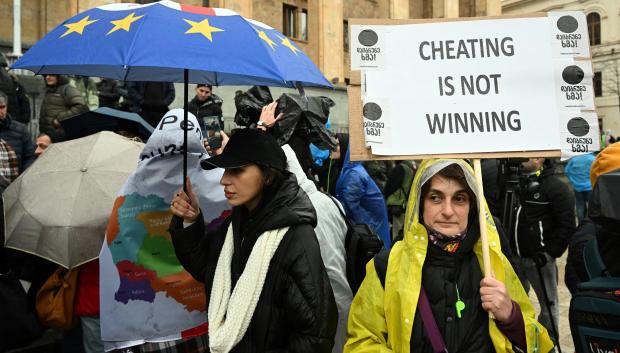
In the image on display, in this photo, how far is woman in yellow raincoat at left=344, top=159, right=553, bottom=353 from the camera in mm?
2178

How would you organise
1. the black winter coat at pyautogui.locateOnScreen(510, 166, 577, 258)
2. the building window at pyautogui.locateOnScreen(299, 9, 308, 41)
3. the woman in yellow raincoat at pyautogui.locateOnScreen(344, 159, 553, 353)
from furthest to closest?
the building window at pyautogui.locateOnScreen(299, 9, 308, 41), the black winter coat at pyautogui.locateOnScreen(510, 166, 577, 258), the woman in yellow raincoat at pyautogui.locateOnScreen(344, 159, 553, 353)

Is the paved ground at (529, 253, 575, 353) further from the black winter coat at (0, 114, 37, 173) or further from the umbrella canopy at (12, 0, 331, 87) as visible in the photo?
the black winter coat at (0, 114, 37, 173)

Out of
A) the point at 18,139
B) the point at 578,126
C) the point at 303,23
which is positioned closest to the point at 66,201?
the point at 578,126

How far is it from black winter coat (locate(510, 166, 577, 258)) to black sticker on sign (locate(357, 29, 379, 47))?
3523 mm

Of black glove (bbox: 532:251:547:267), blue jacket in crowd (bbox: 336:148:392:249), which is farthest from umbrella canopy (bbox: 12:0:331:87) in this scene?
black glove (bbox: 532:251:547:267)

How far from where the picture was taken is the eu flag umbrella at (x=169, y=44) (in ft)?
7.39


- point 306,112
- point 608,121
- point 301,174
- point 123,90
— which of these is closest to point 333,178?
point 306,112

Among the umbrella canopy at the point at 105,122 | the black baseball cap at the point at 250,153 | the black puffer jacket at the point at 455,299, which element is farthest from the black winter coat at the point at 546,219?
the umbrella canopy at the point at 105,122

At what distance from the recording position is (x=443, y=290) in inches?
88.6

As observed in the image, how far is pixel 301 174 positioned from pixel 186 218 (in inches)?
29.7

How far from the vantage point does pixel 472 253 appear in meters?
2.35

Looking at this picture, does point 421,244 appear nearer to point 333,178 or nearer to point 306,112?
point 306,112

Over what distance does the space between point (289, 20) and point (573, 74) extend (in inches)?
913

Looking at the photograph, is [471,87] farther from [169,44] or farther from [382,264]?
[169,44]
